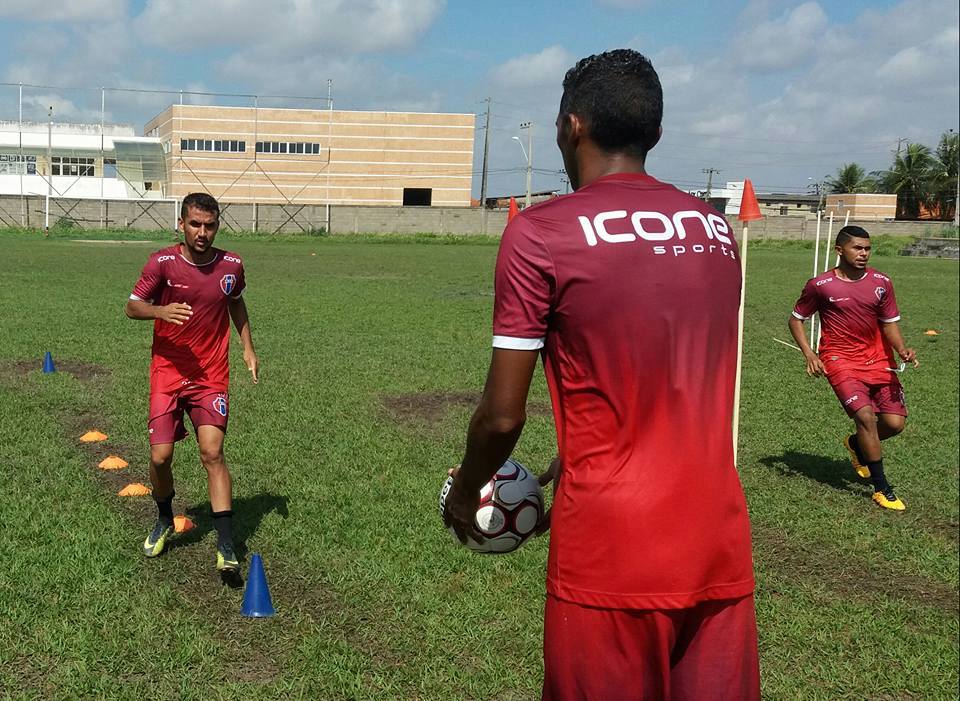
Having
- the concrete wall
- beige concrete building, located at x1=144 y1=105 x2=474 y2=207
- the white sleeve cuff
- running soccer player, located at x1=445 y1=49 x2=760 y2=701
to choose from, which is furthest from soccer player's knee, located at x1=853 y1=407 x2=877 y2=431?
beige concrete building, located at x1=144 y1=105 x2=474 y2=207

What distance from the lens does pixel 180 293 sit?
240 inches

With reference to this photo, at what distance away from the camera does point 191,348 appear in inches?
242

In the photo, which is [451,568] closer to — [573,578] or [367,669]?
[367,669]

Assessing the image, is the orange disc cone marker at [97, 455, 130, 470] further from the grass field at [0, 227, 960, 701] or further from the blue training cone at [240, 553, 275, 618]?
the blue training cone at [240, 553, 275, 618]

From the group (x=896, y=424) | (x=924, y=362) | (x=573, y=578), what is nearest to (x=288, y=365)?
(x=896, y=424)

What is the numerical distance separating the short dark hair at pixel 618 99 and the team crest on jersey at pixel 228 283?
13.1 feet

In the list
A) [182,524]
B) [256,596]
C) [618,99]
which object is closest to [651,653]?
[618,99]

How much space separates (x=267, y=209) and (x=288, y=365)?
4596 cm

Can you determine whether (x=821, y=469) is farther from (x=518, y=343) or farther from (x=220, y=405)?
(x=518, y=343)

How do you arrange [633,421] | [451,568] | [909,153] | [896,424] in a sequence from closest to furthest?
[633,421] < [451,568] < [896,424] < [909,153]

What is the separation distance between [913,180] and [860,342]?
81081mm

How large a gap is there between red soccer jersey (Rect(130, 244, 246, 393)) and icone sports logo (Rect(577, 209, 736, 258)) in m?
4.13

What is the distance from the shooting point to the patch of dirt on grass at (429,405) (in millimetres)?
10469

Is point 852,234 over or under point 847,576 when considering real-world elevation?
over
